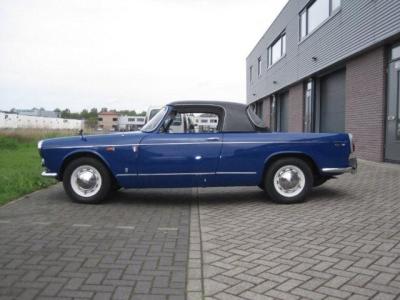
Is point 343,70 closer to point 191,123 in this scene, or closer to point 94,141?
point 191,123

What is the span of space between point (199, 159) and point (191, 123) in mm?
774

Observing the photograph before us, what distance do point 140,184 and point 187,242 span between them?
235 cm

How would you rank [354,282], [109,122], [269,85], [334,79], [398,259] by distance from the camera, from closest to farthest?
1. [354,282]
2. [398,259]
3. [334,79]
4. [269,85]
5. [109,122]

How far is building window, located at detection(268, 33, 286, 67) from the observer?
91.5 ft

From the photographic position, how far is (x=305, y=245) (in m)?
4.66

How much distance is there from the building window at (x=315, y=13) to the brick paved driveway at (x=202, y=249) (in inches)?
476

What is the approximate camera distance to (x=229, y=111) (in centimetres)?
727

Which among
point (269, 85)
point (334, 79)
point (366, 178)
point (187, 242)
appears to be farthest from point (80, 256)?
point (269, 85)

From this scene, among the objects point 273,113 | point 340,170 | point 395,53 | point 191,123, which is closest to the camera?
point 340,170

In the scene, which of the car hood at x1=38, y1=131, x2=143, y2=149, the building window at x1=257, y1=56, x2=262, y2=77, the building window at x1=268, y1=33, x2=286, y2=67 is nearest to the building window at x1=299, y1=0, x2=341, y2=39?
the building window at x1=268, y1=33, x2=286, y2=67

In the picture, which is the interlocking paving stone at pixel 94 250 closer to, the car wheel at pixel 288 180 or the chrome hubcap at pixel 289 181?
the car wheel at pixel 288 180

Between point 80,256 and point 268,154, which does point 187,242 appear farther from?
point 268,154

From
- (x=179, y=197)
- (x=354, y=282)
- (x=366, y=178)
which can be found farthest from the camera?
(x=366, y=178)

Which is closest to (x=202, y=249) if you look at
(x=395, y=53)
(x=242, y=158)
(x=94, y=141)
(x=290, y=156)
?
(x=242, y=158)
